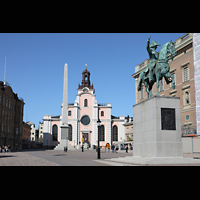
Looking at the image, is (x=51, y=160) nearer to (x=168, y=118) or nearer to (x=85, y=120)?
(x=168, y=118)

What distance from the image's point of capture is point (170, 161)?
16.5 meters

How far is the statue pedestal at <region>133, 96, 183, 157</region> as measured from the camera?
59.0 ft

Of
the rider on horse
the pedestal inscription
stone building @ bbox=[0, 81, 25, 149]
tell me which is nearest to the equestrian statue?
the rider on horse

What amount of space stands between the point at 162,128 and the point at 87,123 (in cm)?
6562

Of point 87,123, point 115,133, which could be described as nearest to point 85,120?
point 87,123

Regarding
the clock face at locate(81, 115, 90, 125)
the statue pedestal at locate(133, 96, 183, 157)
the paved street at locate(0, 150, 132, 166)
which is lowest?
the paved street at locate(0, 150, 132, 166)

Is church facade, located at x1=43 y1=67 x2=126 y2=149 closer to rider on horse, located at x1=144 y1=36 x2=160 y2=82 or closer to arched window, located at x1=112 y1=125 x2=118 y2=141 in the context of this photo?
arched window, located at x1=112 y1=125 x2=118 y2=141

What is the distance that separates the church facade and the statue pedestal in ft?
204

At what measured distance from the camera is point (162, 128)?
59.7ft

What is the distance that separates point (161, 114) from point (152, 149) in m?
2.41

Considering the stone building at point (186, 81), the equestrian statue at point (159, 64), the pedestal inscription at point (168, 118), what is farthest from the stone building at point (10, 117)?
the pedestal inscription at point (168, 118)
